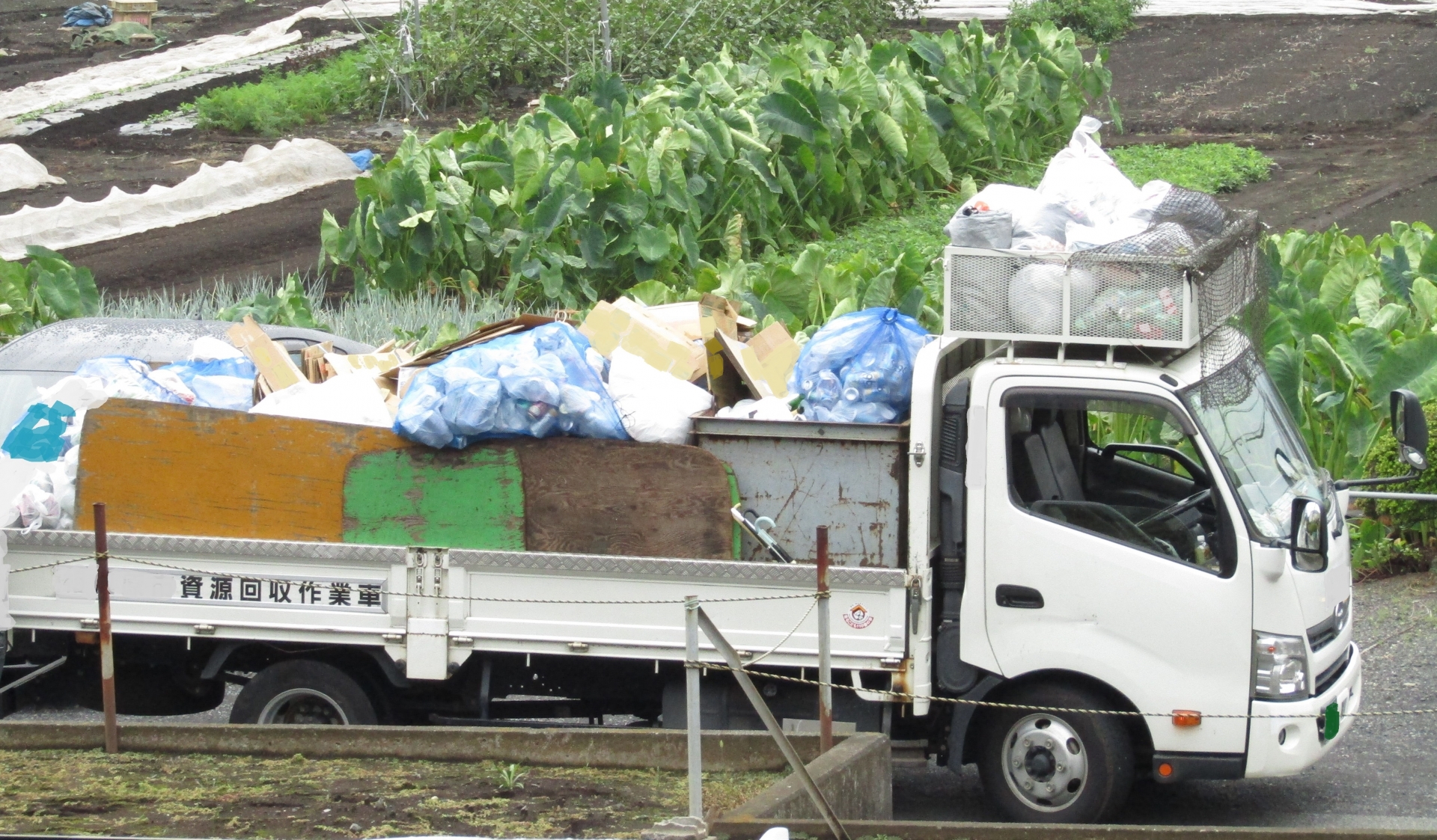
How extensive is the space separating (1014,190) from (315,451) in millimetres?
Result: 2939

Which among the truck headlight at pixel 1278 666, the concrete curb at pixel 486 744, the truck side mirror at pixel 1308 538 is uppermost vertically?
the truck side mirror at pixel 1308 538

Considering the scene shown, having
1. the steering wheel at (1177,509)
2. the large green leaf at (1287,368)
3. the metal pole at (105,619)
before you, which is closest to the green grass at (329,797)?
the metal pole at (105,619)

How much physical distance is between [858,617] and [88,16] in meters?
32.9

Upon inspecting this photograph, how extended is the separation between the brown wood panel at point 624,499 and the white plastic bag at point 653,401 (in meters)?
0.11

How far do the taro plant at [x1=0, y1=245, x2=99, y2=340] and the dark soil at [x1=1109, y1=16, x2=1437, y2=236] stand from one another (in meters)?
13.3


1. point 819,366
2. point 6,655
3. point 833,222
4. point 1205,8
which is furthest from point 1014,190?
point 1205,8

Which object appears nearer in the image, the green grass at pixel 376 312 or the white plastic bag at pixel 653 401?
the white plastic bag at pixel 653 401

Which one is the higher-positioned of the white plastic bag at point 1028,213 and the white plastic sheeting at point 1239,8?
the white plastic sheeting at point 1239,8

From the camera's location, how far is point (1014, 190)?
6.43m

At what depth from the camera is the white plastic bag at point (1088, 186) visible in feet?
20.9

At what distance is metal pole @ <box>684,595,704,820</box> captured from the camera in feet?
16.9

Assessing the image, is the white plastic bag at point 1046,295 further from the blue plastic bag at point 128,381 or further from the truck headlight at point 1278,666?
the blue plastic bag at point 128,381

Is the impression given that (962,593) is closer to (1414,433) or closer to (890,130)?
(1414,433)

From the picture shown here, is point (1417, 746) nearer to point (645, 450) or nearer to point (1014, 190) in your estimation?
point (1014, 190)
